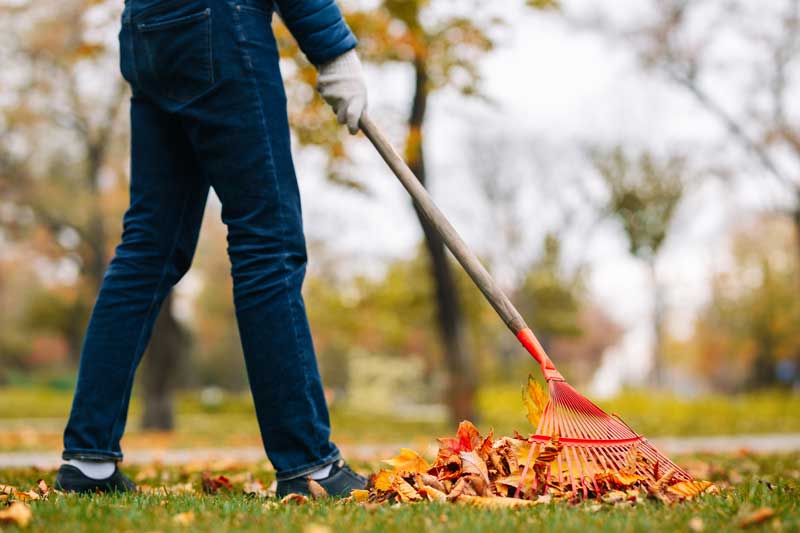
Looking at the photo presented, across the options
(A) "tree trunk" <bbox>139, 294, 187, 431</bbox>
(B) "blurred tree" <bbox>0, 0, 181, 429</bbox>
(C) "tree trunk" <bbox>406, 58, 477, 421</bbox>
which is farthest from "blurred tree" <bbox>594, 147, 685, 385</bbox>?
(A) "tree trunk" <bbox>139, 294, 187, 431</bbox>

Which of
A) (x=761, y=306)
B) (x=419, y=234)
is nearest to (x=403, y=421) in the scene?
(x=419, y=234)

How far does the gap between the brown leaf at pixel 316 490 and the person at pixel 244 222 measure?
3cm

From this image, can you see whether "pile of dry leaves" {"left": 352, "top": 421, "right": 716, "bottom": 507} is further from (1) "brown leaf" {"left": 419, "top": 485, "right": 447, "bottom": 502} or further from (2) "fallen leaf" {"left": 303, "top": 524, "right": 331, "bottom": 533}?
(2) "fallen leaf" {"left": 303, "top": 524, "right": 331, "bottom": 533}

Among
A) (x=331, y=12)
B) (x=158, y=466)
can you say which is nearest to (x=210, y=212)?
(x=158, y=466)

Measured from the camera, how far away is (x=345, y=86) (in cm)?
246

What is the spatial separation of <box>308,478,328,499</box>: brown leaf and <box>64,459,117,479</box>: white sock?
0.67 m

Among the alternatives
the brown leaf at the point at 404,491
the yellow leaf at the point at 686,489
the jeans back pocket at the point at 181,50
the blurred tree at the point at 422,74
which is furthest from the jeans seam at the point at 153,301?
the blurred tree at the point at 422,74

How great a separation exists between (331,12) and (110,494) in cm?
156

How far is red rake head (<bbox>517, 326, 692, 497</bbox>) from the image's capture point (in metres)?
2.12

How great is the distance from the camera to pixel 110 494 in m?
2.31

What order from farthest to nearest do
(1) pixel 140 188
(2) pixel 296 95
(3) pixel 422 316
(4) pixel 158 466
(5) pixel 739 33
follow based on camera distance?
(3) pixel 422 316
(5) pixel 739 33
(2) pixel 296 95
(4) pixel 158 466
(1) pixel 140 188

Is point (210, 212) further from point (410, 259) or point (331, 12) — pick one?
point (331, 12)

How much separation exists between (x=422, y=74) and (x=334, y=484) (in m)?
8.47

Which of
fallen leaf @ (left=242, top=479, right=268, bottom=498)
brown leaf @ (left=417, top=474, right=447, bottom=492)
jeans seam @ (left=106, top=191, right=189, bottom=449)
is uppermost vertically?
jeans seam @ (left=106, top=191, right=189, bottom=449)
